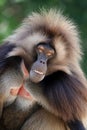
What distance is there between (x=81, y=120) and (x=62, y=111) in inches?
5.9

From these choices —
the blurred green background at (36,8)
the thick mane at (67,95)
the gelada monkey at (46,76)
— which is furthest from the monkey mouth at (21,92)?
the blurred green background at (36,8)

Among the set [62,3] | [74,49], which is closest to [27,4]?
[62,3]

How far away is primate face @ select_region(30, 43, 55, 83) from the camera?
3.91 meters

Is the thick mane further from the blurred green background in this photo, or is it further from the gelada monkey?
the blurred green background

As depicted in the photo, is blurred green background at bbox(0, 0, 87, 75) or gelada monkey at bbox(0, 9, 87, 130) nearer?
gelada monkey at bbox(0, 9, 87, 130)

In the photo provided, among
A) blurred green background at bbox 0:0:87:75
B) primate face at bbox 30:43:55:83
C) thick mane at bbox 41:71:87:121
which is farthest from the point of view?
blurred green background at bbox 0:0:87:75

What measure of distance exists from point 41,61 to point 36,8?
81.1 inches

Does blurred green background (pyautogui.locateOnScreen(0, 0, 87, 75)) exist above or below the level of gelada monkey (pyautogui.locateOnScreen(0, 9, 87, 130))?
below

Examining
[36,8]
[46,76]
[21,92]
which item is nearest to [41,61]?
[46,76]

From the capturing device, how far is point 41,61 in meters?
3.96

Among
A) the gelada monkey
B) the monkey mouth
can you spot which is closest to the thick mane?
the gelada monkey

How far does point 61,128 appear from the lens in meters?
4.18

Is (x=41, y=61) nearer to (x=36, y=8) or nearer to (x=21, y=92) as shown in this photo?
(x=21, y=92)

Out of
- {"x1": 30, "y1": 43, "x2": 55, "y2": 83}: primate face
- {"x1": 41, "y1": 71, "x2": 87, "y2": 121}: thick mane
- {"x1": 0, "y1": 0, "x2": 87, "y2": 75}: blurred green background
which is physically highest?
{"x1": 30, "y1": 43, "x2": 55, "y2": 83}: primate face
